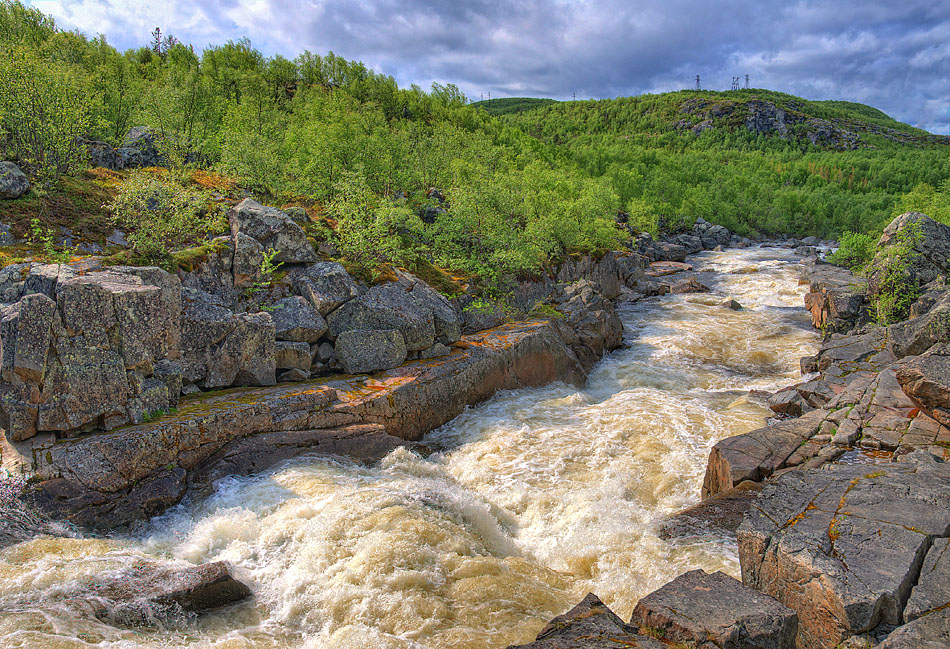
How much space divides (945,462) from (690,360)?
519 inches

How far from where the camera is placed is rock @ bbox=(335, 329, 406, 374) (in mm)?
15578

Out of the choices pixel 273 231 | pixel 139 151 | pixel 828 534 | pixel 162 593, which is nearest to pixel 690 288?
pixel 273 231

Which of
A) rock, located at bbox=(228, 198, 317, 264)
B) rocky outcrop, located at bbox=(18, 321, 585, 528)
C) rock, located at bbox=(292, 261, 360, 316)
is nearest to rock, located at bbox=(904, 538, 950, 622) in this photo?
rocky outcrop, located at bbox=(18, 321, 585, 528)

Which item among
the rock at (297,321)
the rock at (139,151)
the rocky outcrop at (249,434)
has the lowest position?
the rocky outcrop at (249,434)

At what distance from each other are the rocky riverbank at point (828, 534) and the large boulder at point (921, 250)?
1395 centimetres

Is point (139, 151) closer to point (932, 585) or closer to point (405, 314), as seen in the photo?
point (405, 314)

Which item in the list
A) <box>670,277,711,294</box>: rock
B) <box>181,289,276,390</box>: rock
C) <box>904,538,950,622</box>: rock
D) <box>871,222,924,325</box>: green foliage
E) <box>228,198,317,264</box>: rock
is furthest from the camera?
<box>670,277,711,294</box>: rock

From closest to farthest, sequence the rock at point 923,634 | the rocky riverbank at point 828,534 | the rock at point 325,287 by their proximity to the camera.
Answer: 1. the rock at point 923,634
2. the rocky riverbank at point 828,534
3. the rock at point 325,287

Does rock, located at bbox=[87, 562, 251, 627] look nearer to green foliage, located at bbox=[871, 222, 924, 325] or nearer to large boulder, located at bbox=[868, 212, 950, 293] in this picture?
green foliage, located at bbox=[871, 222, 924, 325]

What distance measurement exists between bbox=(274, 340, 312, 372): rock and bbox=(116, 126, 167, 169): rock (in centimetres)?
1865

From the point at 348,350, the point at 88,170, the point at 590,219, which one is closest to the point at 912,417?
the point at 348,350

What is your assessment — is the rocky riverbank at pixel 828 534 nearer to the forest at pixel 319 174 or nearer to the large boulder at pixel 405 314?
the large boulder at pixel 405 314

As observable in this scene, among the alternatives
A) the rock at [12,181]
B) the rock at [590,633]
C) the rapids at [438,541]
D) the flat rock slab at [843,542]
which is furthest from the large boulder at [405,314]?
the flat rock slab at [843,542]

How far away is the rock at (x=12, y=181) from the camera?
15117 mm
